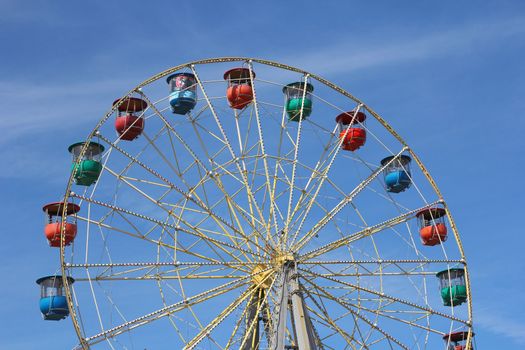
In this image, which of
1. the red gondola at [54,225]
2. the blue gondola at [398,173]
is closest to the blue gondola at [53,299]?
the red gondola at [54,225]

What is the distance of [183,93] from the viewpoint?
37.9m

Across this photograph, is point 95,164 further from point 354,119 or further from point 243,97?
point 354,119

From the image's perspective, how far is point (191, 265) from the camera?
34469mm

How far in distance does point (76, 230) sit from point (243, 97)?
23.2 ft

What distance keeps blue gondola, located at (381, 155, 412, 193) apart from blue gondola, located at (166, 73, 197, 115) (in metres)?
6.69

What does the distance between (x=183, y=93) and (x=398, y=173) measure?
760 centimetres

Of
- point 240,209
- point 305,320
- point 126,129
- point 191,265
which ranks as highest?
point 126,129

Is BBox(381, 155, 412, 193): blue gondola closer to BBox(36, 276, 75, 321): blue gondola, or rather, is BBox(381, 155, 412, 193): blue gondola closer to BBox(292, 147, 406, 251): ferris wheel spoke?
BBox(292, 147, 406, 251): ferris wheel spoke

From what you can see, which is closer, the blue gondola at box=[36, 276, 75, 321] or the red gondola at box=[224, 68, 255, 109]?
the blue gondola at box=[36, 276, 75, 321]

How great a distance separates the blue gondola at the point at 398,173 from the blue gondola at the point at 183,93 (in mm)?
6689

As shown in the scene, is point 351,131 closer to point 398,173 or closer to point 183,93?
point 398,173

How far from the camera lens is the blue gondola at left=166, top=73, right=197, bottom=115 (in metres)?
37.9

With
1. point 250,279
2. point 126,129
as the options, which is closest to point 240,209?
point 250,279

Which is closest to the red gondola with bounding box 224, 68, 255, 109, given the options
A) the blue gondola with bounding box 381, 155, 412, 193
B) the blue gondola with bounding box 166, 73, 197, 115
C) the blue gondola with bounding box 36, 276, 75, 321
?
the blue gondola with bounding box 166, 73, 197, 115
